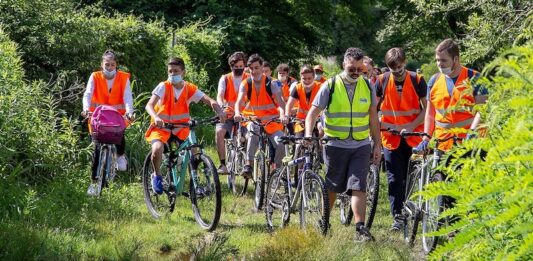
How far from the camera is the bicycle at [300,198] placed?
25.3 ft

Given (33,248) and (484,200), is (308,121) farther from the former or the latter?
(484,200)

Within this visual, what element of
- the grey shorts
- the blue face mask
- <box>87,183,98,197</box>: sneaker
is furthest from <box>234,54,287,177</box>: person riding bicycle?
the grey shorts

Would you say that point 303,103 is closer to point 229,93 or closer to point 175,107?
point 229,93

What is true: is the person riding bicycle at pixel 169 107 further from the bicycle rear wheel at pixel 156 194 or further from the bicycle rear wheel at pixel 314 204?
the bicycle rear wheel at pixel 314 204

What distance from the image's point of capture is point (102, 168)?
32.1 ft

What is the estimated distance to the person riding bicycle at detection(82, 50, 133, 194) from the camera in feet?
32.6

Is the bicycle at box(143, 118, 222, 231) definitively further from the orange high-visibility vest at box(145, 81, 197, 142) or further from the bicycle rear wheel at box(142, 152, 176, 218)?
the orange high-visibility vest at box(145, 81, 197, 142)


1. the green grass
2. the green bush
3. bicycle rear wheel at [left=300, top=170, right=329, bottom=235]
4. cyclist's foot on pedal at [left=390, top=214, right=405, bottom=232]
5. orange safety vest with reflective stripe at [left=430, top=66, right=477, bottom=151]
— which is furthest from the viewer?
cyclist's foot on pedal at [left=390, top=214, right=405, bottom=232]

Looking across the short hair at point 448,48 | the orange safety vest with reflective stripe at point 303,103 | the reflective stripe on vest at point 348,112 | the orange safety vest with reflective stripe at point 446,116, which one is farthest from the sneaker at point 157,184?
the short hair at point 448,48

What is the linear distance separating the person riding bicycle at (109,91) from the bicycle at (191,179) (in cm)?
74

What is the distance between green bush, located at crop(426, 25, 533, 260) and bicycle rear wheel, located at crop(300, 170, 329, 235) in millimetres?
4476

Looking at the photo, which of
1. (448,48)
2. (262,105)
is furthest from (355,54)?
(262,105)

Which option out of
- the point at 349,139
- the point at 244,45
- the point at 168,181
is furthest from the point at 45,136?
the point at 244,45

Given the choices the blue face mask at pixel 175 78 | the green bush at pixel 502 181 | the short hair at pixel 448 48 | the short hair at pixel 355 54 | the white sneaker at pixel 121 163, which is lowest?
the white sneaker at pixel 121 163
